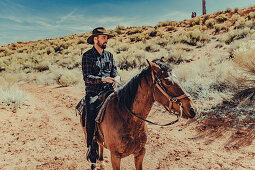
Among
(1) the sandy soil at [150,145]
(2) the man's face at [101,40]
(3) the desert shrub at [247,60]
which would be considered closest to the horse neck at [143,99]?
(2) the man's face at [101,40]

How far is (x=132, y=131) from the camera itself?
2.38 meters

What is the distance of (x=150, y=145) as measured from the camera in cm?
483

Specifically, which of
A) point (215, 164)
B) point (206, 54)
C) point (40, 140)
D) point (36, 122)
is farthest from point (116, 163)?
point (206, 54)

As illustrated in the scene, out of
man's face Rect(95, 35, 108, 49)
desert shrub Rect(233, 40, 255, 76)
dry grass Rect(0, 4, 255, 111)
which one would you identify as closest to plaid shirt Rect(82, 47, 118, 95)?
man's face Rect(95, 35, 108, 49)

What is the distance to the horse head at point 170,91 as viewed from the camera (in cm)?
181

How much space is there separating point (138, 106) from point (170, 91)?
51 cm

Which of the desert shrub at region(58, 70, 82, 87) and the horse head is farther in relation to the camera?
the desert shrub at region(58, 70, 82, 87)

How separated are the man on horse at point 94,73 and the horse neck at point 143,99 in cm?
64

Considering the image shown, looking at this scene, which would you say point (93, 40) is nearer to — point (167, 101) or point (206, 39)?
point (167, 101)

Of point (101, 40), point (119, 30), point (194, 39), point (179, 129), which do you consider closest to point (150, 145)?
point (179, 129)

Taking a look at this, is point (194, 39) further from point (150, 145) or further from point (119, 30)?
point (119, 30)

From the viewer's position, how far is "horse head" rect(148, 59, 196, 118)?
1.81 meters

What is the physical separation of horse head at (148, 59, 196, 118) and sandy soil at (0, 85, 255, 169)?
2.58 metres

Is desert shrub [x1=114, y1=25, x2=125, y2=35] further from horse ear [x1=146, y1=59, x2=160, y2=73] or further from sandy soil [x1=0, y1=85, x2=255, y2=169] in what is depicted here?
horse ear [x1=146, y1=59, x2=160, y2=73]
